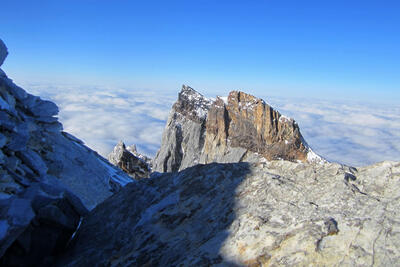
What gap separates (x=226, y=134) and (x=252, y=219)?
51.1m

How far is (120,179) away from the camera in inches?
670

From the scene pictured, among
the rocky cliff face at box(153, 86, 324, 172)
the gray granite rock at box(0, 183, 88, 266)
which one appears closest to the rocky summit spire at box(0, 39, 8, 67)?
the gray granite rock at box(0, 183, 88, 266)

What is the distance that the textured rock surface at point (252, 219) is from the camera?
5.27m

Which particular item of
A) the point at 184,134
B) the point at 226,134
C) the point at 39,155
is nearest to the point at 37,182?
the point at 39,155

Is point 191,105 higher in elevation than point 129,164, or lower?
higher

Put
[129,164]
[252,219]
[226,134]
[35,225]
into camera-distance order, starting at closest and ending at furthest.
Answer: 1. [252,219]
2. [35,225]
3. [129,164]
4. [226,134]

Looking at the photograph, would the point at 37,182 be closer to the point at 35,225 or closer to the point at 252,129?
the point at 35,225

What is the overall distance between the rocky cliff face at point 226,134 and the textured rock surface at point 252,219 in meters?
42.6

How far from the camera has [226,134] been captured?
57.4 meters

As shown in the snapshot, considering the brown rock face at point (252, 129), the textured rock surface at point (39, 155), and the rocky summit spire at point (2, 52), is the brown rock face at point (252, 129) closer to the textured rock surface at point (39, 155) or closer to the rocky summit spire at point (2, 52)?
the textured rock surface at point (39, 155)

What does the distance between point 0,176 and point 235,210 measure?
23.5 feet

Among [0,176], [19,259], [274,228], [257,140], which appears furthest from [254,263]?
[257,140]

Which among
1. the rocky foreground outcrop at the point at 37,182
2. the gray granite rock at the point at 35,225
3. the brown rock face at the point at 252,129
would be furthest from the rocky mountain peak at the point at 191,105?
the gray granite rock at the point at 35,225

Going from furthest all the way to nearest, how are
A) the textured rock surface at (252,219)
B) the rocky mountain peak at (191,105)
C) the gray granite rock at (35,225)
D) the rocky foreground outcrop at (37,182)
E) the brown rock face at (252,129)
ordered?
the rocky mountain peak at (191,105), the brown rock face at (252,129), the rocky foreground outcrop at (37,182), the gray granite rock at (35,225), the textured rock surface at (252,219)
